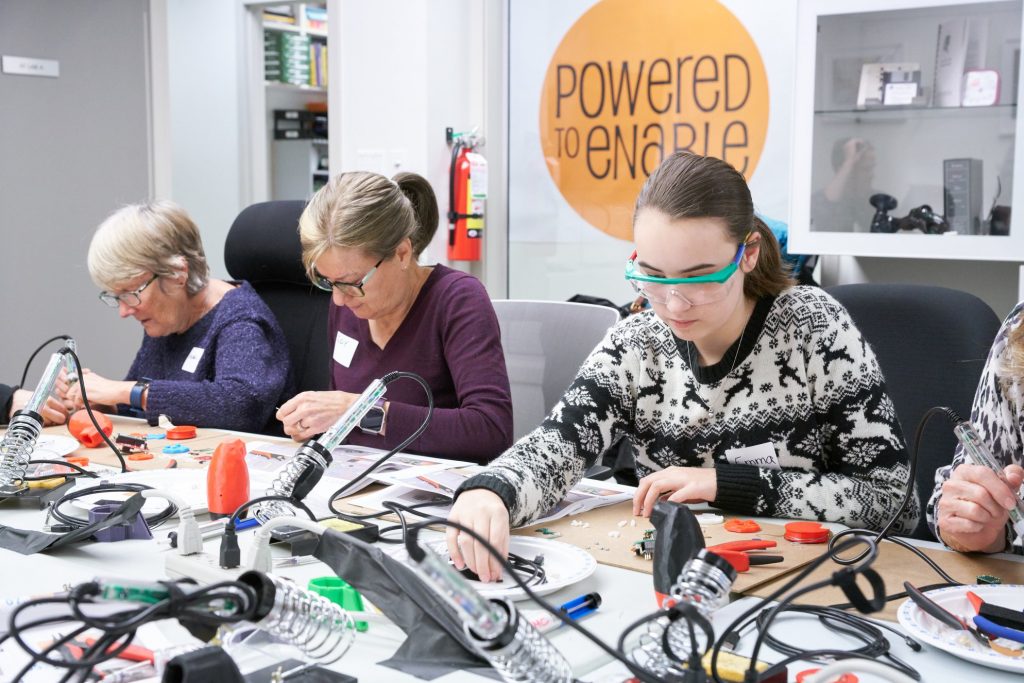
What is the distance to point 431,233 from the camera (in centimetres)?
241

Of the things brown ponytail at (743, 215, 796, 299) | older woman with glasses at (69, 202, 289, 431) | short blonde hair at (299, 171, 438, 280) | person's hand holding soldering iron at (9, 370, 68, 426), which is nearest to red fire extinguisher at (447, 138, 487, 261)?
older woman with glasses at (69, 202, 289, 431)

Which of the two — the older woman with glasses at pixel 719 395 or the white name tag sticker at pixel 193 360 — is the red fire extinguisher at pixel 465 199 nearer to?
the white name tag sticker at pixel 193 360

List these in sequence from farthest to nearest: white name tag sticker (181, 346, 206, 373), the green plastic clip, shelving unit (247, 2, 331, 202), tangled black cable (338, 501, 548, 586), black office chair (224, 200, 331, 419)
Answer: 1. shelving unit (247, 2, 331, 202)
2. black office chair (224, 200, 331, 419)
3. white name tag sticker (181, 346, 206, 373)
4. tangled black cable (338, 501, 548, 586)
5. the green plastic clip

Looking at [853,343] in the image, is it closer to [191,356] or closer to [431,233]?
[431,233]

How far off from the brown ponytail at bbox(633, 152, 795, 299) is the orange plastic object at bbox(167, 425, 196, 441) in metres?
1.12

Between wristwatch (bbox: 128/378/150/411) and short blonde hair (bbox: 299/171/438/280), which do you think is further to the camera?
wristwatch (bbox: 128/378/150/411)

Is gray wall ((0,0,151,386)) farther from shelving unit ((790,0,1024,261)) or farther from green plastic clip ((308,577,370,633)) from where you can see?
green plastic clip ((308,577,370,633))

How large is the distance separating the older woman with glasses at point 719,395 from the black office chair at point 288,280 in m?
1.18

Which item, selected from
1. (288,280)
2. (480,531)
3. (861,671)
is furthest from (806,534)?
(288,280)

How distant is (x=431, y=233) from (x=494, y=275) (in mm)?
1879

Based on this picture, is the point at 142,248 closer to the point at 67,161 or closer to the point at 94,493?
the point at 94,493

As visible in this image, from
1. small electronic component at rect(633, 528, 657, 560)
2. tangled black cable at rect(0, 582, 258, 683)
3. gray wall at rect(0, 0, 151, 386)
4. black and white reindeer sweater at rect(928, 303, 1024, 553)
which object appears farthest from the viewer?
gray wall at rect(0, 0, 151, 386)

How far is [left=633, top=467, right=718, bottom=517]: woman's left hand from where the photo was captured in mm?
1528

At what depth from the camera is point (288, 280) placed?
2.86 metres
